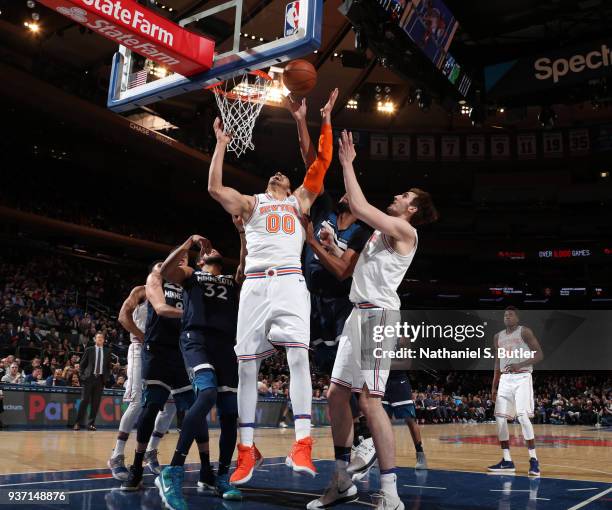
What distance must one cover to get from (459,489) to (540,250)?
29.9 m

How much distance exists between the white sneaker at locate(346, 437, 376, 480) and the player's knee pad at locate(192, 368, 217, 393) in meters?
1.41

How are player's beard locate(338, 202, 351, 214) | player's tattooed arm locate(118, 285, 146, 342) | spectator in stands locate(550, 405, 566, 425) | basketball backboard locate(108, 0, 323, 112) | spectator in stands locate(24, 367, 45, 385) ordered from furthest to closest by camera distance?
spectator in stands locate(550, 405, 566, 425) → spectator in stands locate(24, 367, 45, 385) → player's tattooed arm locate(118, 285, 146, 342) → basketball backboard locate(108, 0, 323, 112) → player's beard locate(338, 202, 351, 214)

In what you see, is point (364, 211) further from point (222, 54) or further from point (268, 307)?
point (222, 54)

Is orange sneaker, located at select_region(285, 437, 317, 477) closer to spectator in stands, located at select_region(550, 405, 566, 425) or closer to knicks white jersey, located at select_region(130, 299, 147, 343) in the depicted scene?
knicks white jersey, located at select_region(130, 299, 147, 343)

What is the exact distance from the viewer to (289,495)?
207 inches

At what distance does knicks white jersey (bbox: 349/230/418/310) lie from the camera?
4.85m

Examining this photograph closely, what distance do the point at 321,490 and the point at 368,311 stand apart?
185 centimetres

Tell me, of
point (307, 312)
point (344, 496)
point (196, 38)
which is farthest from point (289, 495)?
point (196, 38)

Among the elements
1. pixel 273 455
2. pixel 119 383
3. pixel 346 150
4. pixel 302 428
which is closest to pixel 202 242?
pixel 346 150

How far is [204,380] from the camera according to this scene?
204 inches

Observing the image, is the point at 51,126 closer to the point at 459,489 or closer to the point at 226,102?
the point at 226,102

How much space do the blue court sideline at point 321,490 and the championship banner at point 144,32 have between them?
15.0 ft

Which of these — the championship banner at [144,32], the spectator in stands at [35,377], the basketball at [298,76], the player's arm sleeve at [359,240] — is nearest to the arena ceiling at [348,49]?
the championship banner at [144,32]

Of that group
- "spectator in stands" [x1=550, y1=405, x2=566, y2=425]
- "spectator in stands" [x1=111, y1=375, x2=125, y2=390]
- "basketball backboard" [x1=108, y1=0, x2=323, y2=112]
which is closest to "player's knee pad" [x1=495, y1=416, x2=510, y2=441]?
"basketball backboard" [x1=108, y1=0, x2=323, y2=112]
